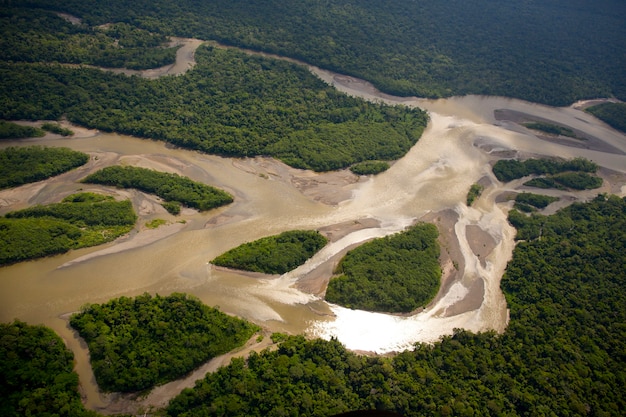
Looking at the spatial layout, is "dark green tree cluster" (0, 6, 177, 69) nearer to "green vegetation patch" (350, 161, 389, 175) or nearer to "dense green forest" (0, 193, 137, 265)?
"dense green forest" (0, 193, 137, 265)

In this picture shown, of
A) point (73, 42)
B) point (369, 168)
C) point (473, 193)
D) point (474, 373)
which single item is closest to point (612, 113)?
point (473, 193)

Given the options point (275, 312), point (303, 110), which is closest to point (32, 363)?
point (275, 312)

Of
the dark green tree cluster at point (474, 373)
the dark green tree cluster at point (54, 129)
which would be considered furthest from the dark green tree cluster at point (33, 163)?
the dark green tree cluster at point (474, 373)

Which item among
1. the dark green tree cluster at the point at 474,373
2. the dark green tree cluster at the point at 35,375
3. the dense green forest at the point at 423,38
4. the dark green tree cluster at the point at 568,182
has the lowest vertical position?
the dark green tree cluster at the point at 35,375

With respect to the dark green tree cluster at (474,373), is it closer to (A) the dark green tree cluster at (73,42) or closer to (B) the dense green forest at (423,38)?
(B) the dense green forest at (423,38)

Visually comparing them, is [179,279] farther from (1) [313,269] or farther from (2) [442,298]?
(2) [442,298]
